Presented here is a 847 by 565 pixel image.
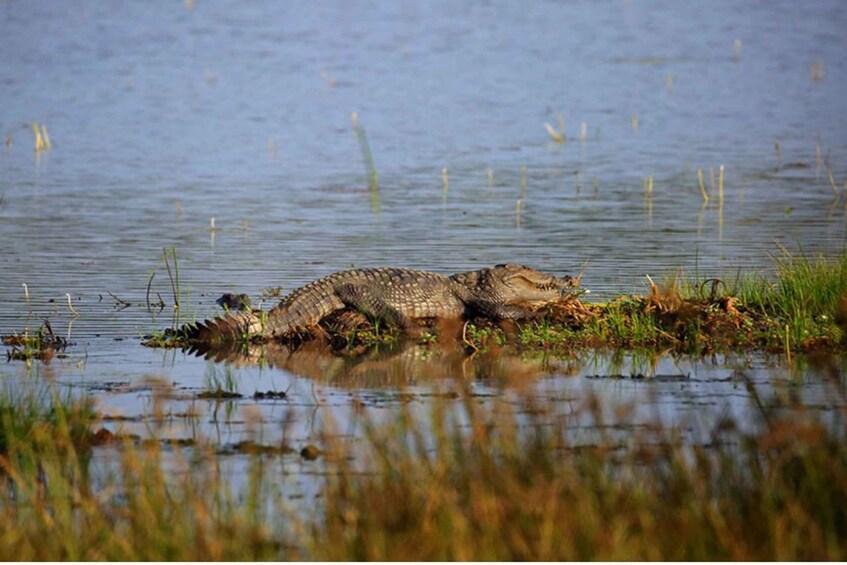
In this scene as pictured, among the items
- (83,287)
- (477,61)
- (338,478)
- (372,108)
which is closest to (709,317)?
(338,478)

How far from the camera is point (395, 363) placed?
12234 millimetres

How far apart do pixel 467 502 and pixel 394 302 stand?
6015mm

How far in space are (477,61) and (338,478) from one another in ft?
116

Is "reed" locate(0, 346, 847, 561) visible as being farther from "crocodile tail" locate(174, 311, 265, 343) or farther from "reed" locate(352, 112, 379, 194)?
"reed" locate(352, 112, 379, 194)

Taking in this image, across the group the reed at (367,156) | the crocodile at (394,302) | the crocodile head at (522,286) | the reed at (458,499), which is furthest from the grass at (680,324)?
the reed at (367,156)

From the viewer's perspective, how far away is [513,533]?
6.97m

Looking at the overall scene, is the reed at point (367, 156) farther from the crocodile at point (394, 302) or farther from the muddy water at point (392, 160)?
the crocodile at point (394, 302)

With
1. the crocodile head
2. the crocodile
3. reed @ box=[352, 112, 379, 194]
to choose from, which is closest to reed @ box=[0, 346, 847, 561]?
the crocodile

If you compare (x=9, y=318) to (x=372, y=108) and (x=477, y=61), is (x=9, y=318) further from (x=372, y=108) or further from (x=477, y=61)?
(x=477, y=61)

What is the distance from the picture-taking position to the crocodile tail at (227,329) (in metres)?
13.0

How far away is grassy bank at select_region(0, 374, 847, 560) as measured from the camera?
6.98 metres

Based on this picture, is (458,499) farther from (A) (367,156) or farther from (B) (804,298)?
(A) (367,156)

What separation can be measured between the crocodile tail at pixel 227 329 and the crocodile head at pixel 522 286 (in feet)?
6.77

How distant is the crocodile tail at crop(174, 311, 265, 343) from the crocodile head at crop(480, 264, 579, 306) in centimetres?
206
